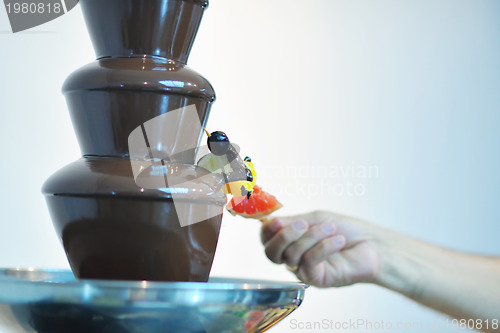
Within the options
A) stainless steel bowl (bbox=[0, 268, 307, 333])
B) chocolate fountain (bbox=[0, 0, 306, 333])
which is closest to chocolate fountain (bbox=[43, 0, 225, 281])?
chocolate fountain (bbox=[0, 0, 306, 333])

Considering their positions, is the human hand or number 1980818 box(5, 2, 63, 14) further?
number 1980818 box(5, 2, 63, 14)

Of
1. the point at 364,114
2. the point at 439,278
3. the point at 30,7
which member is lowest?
the point at 439,278

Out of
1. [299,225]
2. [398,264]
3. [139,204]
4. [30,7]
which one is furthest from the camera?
[30,7]

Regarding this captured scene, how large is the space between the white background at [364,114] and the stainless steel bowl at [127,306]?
4.97ft

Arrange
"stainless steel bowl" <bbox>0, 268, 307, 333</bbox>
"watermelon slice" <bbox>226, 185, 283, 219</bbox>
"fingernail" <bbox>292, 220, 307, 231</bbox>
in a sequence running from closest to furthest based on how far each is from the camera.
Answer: "stainless steel bowl" <bbox>0, 268, 307, 333</bbox> → "watermelon slice" <bbox>226, 185, 283, 219</bbox> → "fingernail" <bbox>292, 220, 307, 231</bbox>

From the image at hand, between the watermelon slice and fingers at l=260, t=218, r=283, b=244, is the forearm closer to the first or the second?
fingers at l=260, t=218, r=283, b=244

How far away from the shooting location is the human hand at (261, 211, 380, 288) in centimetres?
76

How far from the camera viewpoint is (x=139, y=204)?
0.51 metres

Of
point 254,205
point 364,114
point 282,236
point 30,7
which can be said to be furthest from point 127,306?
point 364,114

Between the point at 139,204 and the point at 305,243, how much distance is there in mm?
321

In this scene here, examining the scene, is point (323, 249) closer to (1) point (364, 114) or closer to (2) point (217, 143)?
(2) point (217, 143)

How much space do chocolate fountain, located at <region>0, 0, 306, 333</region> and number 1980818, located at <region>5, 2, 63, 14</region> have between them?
867 mm

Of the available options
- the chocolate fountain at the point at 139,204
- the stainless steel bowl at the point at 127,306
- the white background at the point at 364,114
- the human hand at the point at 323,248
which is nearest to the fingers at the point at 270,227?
the human hand at the point at 323,248

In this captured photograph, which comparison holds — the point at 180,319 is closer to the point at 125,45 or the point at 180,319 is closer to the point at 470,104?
the point at 125,45
